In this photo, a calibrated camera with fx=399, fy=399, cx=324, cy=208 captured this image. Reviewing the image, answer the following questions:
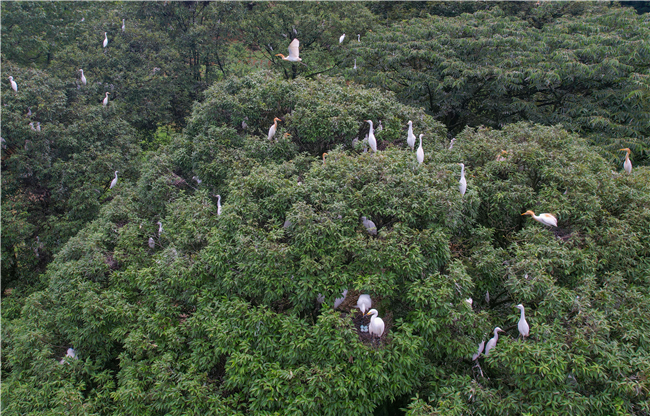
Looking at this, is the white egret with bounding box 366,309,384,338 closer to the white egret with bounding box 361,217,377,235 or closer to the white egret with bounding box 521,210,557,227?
the white egret with bounding box 361,217,377,235

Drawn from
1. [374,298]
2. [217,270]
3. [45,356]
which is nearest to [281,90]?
[217,270]

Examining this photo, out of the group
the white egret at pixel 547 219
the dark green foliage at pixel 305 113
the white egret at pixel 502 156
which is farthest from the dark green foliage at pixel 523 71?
the white egret at pixel 547 219

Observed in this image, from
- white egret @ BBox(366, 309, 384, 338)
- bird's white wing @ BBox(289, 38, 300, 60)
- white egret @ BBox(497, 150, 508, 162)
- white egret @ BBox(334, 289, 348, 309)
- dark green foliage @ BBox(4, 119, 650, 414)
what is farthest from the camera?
bird's white wing @ BBox(289, 38, 300, 60)

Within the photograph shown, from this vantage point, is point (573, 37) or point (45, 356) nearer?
point (45, 356)

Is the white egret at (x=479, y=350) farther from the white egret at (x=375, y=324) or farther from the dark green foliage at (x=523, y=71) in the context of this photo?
the dark green foliage at (x=523, y=71)

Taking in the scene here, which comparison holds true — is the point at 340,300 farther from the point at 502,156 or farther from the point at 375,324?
the point at 502,156

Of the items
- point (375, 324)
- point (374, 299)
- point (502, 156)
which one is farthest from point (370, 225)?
point (502, 156)

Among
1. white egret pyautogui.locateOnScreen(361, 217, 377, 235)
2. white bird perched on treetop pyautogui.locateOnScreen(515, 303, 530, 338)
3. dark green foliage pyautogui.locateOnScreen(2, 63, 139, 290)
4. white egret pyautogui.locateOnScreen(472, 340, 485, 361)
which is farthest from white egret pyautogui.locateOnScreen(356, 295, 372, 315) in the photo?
dark green foliage pyautogui.locateOnScreen(2, 63, 139, 290)

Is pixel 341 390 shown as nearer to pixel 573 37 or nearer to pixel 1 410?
pixel 1 410
